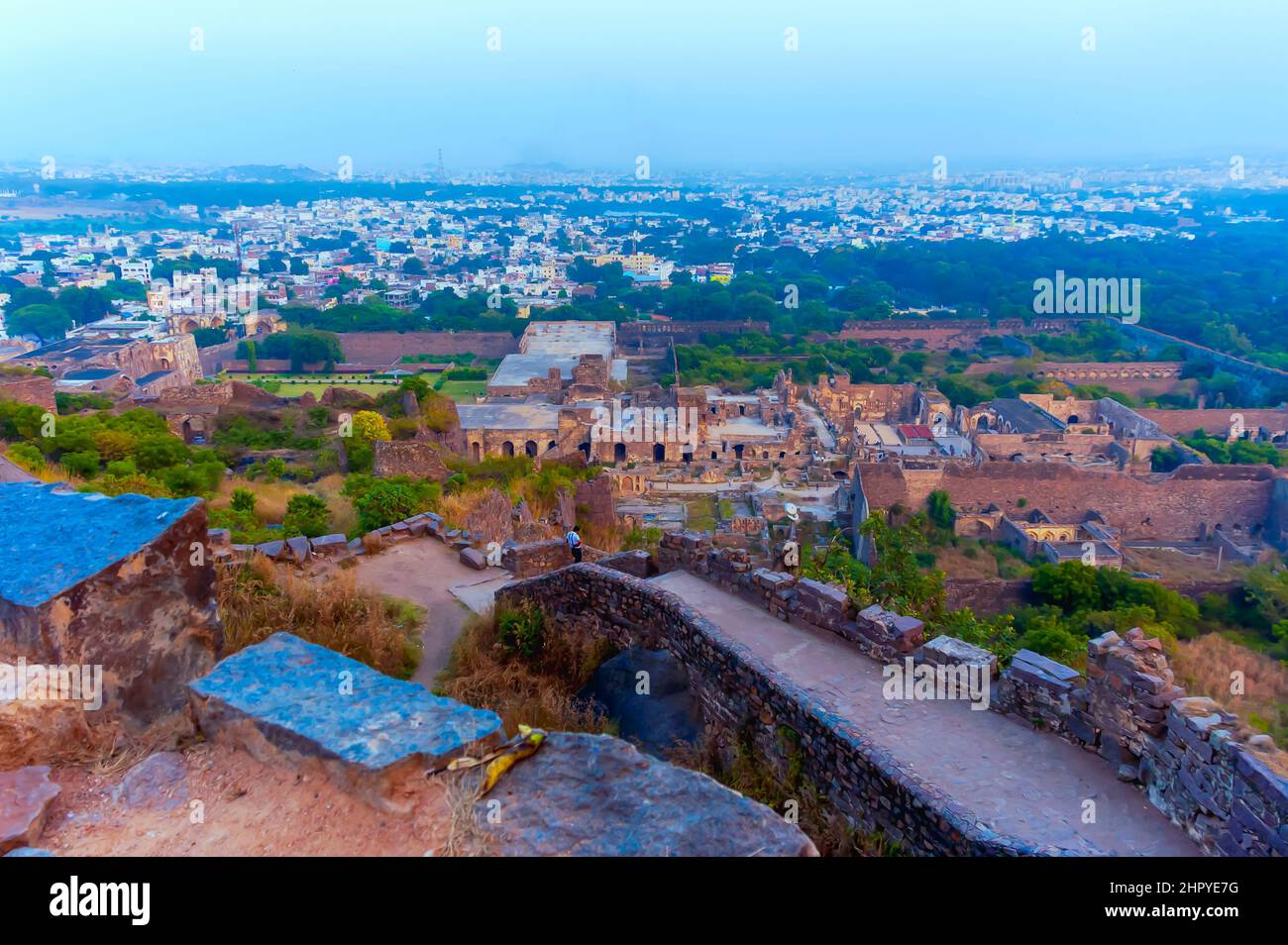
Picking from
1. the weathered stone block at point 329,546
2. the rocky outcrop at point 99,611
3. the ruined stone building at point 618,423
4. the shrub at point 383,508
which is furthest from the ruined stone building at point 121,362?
the rocky outcrop at point 99,611

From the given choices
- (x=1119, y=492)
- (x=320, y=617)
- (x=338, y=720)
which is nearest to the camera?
(x=338, y=720)

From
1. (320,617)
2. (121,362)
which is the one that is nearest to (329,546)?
(320,617)

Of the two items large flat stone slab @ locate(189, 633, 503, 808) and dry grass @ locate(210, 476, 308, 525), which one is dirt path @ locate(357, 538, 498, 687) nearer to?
dry grass @ locate(210, 476, 308, 525)

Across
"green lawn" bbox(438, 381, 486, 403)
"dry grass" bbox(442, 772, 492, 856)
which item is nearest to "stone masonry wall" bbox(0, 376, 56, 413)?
"green lawn" bbox(438, 381, 486, 403)

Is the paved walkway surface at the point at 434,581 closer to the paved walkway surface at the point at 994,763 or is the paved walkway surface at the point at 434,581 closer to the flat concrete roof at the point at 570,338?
the paved walkway surface at the point at 994,763

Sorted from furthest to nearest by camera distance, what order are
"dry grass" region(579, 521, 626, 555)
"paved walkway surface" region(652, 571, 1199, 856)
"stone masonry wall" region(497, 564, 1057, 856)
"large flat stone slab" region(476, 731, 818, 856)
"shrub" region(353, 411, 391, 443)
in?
"shrub" region(353, 411, 391, 443) < "dry grass" region(579, 521, 626, 555) < "paved walkway surface" region(652, 571, 1199, 856) < "stone masonry wall" region(497, 564, 1057, 856) < "large flat stone slab" region(476, 731, 818, 856)

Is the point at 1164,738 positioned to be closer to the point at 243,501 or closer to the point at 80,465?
the point at 243,501
